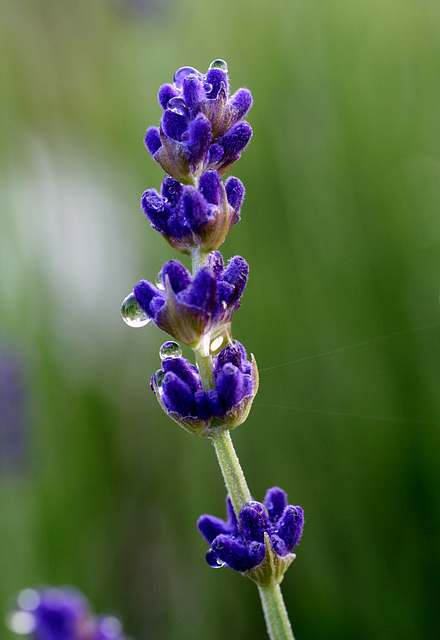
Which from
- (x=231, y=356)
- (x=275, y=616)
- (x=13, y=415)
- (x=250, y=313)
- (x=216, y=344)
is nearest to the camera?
(x=275, y=616)

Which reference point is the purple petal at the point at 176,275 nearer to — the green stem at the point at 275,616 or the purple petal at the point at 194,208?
the purple petal at the point at 194,208

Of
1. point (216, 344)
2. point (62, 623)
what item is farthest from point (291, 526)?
point (62, 623)

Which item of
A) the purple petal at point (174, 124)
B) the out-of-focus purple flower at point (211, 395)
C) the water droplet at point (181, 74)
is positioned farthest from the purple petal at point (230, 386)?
the water droplet at point (181, 74)

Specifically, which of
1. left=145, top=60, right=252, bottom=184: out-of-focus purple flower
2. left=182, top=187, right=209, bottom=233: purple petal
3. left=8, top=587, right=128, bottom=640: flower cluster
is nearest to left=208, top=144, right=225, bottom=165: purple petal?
left=145, top=60, right=252, bottom=184: out-of-focus purple flower

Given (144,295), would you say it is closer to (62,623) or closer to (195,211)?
(195,211)

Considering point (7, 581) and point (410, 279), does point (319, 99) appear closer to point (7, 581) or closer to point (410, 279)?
point (410, 279)

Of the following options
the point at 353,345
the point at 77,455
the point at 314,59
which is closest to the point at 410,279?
the point at 353,345

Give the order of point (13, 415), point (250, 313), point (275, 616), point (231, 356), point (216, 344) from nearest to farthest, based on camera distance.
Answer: point (275, 616)
point (231, 356)
point (216, 344)
point (13, 415)
point (250, 313)
